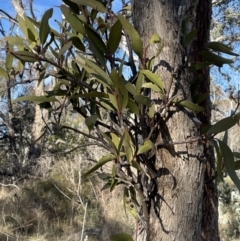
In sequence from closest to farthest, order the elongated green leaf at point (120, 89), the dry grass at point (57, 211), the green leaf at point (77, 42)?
the elongated green leaf at point (120, 89), the green leaf at point (77, 42), the dry grass at point (57, 211)

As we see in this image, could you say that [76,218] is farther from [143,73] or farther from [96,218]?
[143,73]

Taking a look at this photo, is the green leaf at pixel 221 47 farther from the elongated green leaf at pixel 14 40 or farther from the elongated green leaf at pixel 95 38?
the elongated green leaf at pixel 14 40

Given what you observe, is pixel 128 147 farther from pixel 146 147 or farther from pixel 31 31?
pixel 31 31

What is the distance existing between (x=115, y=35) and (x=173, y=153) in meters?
0.20

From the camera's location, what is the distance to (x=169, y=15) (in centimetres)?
72

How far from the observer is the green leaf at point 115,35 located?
666 mm

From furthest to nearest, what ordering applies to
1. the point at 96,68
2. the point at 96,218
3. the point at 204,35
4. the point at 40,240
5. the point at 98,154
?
the point at 98,154, the point at 96,218, the point at 40,240, the point at 204,35, the point at 96,68

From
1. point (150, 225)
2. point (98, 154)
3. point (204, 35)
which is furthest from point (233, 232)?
point (150, 225)

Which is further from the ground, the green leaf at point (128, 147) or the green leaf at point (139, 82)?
the green leaf at point (139, 82)

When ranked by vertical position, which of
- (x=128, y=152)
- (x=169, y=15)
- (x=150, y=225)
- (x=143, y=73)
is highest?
(x=169, y=15)

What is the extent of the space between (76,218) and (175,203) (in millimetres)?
3905

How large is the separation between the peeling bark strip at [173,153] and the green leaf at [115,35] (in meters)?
0.07

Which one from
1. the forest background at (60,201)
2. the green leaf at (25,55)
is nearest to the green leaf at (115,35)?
the green leaf at (25,55)

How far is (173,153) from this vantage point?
685 mm
